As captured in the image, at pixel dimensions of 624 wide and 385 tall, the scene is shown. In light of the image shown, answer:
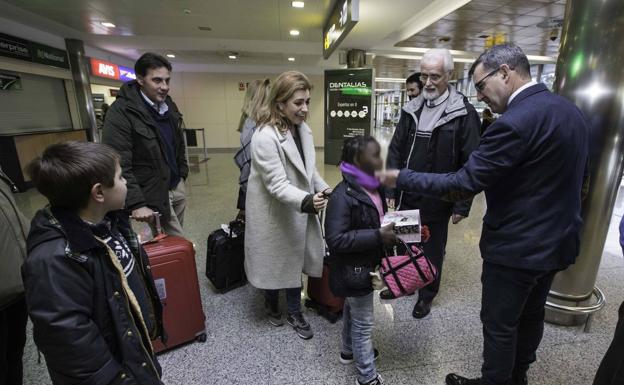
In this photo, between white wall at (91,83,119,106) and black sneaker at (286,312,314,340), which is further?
white wall at (91,83,119,106)

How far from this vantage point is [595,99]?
1.75 m

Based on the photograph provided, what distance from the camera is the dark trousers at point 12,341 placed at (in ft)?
3.67

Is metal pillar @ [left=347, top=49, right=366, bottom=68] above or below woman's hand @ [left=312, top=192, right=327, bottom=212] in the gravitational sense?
above

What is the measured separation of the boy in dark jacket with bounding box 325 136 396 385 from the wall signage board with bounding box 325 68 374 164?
5699mm

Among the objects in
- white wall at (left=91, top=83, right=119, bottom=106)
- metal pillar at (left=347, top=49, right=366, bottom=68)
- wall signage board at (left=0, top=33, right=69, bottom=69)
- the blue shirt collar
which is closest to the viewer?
the blue shirt collar

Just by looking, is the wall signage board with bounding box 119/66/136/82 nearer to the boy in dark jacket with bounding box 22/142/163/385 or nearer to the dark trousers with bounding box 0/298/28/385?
the dark trousers with bounding box 0/298/28/385

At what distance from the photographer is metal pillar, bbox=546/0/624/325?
5.49 ft

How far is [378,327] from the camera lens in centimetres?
200

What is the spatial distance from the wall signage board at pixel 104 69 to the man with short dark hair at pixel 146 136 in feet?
25.7

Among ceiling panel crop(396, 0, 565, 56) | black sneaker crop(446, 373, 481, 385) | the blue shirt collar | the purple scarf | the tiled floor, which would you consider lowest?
the tiled floor

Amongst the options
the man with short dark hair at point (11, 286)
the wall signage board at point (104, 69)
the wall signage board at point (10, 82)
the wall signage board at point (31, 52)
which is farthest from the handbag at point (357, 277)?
the wall signage board at point (104, 69)

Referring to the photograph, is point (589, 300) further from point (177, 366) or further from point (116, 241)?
point (116, 241)

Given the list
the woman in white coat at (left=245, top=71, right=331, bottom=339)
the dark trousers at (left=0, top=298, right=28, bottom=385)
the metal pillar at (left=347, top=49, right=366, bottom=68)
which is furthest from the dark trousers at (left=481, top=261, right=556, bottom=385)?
the metal pillar at (left=347, top=49, right=366, bottom=68)

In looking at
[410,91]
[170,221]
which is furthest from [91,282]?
[410,91]
